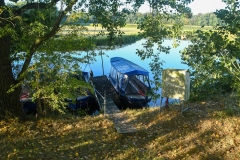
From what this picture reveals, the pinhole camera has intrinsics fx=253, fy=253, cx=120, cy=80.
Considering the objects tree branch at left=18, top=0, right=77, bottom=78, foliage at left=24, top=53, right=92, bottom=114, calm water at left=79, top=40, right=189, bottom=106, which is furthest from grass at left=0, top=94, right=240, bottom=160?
calm water at left=79, top=40, right=189, bottom=106

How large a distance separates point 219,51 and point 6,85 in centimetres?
717

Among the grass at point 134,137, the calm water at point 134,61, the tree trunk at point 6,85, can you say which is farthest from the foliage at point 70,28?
the calm water at point 134,61

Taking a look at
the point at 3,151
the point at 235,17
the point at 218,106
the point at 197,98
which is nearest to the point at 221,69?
the point at 235,17

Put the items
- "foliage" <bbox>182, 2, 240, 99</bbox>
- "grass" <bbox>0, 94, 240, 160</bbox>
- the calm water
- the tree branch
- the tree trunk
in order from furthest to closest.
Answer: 1. the calm water
2. the tree trunk
3. "foliage" <bbox>182, 2, 240, 99</bbox>
4. the tree branch
5. "grass" <bbox>0, 94, 240, 160</bbox>

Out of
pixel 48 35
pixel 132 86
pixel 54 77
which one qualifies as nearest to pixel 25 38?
pixel 48 35

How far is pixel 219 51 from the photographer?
860cm

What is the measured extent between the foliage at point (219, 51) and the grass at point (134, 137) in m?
1.57

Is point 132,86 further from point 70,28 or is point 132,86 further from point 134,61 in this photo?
point 134,61

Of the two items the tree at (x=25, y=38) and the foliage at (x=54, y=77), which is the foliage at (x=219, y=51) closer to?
the tree at (x=25, y=38)

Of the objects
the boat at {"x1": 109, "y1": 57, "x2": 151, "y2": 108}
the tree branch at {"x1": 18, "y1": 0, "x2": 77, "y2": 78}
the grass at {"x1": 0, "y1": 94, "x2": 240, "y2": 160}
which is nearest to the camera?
the grass at {"x1": 0, "y1": 94, "x2": 240, "y2": 160}

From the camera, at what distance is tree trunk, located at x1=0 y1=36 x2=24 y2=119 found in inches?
319

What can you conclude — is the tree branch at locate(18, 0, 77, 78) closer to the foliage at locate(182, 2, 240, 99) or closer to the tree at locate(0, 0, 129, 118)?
the tree at locate(0, 0, 129, 118)

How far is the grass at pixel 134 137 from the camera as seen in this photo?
6773 millimetres

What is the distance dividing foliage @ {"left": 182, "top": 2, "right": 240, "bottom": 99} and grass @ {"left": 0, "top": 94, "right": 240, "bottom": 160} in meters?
1.57
